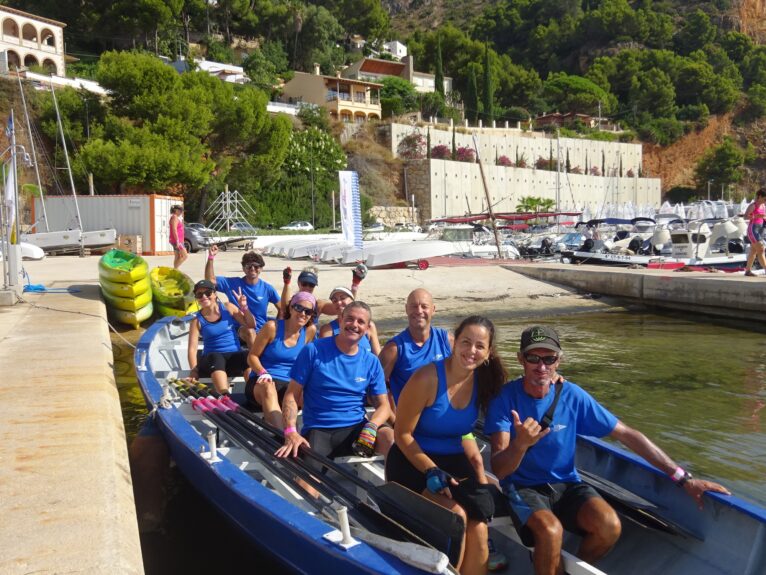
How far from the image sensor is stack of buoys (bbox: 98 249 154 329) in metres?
12.2

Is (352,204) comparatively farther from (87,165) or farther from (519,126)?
(519,126)

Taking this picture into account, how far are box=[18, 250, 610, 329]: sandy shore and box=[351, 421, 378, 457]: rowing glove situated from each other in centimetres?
1004

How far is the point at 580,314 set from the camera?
17.3 metres

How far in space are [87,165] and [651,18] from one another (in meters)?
96.1

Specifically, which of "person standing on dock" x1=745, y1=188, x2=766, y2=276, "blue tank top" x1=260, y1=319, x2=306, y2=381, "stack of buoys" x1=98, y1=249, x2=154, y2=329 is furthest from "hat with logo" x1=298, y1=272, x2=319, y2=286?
"person standing on dock" x1=745, y1=188, x2=766, y2=276

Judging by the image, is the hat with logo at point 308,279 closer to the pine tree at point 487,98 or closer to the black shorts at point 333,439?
the black shorts at point 333,439

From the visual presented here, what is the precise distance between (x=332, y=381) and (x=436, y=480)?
128cm

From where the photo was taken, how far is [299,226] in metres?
44.1

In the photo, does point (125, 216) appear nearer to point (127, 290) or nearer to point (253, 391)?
point (127, 290)

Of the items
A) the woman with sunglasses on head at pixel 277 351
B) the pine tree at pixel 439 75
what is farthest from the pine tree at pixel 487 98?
the woman with sunglasses on head at pixel 277 351

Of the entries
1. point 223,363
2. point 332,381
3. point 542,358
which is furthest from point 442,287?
point 542,358

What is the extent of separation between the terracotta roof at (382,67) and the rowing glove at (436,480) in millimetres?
71674

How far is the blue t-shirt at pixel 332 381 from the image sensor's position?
14.9 feet

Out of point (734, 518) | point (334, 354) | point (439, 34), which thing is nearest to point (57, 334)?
point (334, 354)
